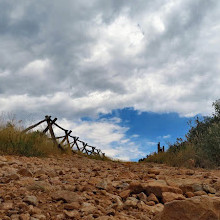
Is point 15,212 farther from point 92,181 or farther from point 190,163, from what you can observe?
point 190,163

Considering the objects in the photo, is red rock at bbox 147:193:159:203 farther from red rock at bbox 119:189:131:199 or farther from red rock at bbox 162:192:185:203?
red rock at bbox 119:189:131:199

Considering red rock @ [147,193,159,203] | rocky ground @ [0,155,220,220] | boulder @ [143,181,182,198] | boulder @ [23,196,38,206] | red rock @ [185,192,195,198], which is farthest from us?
red rock @ [185,192,195,198]

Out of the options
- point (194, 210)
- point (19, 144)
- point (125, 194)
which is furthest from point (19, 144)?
point (194, 210)

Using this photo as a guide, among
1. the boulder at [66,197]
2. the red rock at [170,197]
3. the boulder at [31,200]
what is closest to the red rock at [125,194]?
the red rock at [170,197]

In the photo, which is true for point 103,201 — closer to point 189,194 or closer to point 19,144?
point 189,194

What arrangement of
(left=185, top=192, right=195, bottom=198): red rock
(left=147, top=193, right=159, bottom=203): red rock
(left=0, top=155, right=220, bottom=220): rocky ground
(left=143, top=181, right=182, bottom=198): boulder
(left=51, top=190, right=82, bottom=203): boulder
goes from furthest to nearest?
(left=185, top=192, right=195, bottom=198): red rock, (left=143, top=181, right=182, bottom=198): boulder, (left=147, top=193, right=159, bottom=203): red rock, (left=51, top=190, right=82, bottom=203): boulder, (left=0, top=155, right=220, bottom=220): rocky ground

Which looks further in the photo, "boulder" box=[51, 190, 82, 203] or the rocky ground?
"boulder" box=[51, 190, 82, 203]

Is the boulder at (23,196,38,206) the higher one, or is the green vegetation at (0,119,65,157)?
the green vegetation at (0,119,65,157)

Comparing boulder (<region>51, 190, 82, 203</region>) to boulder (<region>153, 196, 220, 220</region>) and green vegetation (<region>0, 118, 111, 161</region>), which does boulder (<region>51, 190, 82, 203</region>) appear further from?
green vegetation (<region>0, 118, 111, 161</region>)

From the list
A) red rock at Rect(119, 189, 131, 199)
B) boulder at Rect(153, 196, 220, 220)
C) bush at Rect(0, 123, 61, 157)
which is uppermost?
bush at Rect(0, 123, 61, 157)

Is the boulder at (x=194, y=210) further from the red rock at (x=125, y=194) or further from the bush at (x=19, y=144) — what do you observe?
the bush at (x=19, y=144)

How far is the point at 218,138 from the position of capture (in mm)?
10312

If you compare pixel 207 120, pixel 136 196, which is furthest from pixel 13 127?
pixel 207 120

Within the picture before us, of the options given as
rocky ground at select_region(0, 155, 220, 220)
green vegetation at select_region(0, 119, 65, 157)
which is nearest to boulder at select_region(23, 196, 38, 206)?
rocky ground at select_region(0, 155, 220, 220)
